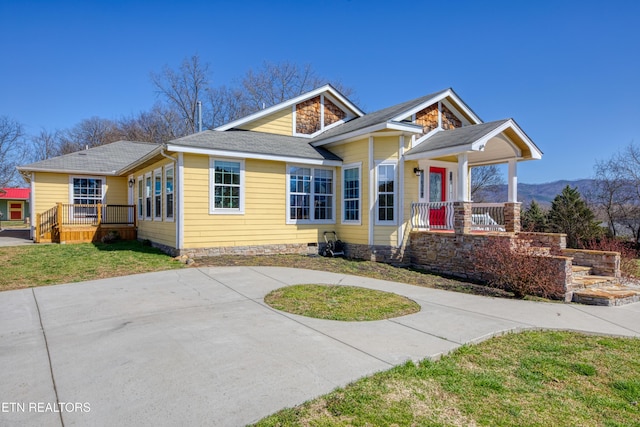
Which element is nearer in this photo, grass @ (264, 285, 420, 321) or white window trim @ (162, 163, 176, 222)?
grass @ (264, 285, 420, 321)

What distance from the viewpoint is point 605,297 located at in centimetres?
707

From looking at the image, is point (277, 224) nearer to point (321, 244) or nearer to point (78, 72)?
point (321, 244)

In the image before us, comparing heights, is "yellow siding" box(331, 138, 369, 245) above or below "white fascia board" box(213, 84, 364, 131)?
below

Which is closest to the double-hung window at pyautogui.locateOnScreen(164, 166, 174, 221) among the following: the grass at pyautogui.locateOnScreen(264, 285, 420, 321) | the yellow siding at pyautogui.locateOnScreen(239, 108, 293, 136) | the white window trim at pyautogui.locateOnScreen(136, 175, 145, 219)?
the yellow siding at pyautogui.locateOnScreen(239, 108, 293, 136)

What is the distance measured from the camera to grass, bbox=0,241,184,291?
8.19 meters

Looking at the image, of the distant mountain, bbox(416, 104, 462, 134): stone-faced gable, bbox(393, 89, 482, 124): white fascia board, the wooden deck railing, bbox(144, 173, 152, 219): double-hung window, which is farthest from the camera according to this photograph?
the distant mountain

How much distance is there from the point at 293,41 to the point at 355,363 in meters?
22.3

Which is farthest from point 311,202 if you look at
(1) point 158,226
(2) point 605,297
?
(2) point 605,297

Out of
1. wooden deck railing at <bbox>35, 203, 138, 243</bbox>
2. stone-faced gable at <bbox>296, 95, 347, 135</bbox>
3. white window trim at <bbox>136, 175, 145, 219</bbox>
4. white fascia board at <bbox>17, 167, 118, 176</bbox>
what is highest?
stone-faced gable at <bbox>296, 95, 347, 135</bbox>

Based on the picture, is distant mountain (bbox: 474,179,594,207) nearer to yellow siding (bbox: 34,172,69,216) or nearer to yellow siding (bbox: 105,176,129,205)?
yellow siding (bbox: 105,176,129,205)

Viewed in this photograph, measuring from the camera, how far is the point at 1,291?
7109 millimetres

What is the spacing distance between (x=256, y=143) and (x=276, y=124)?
212 centimetres

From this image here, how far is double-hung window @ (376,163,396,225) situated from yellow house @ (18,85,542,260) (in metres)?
0.03

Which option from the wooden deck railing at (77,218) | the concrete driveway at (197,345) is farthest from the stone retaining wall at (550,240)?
the wooden deck railing at (77,218)
